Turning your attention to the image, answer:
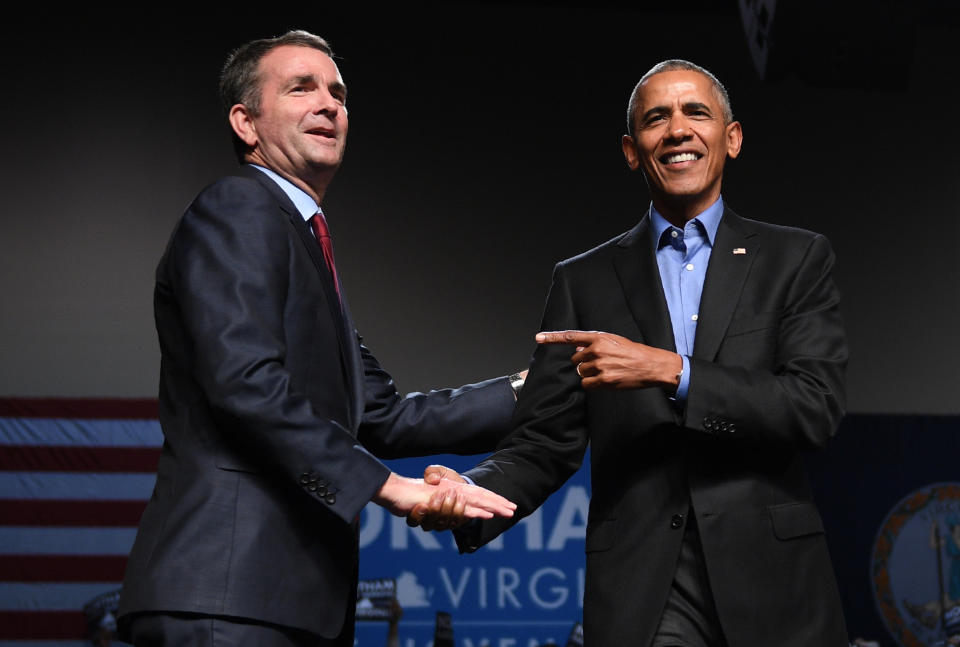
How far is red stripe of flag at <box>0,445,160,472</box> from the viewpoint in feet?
17.4

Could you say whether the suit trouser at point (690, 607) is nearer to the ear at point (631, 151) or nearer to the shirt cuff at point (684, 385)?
the shirt cuff at point (684, 385)

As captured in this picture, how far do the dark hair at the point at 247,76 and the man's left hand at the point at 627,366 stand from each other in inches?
32.0

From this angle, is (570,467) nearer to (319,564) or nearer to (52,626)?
(319,564)

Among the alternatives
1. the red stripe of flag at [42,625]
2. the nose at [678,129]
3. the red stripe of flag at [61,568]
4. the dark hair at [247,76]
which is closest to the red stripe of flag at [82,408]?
the red stripe of flag at [61,568]

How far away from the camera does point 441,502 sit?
197 cm

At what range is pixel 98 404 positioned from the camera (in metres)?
5.43

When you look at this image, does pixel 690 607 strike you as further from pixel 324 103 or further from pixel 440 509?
pixel 324 103

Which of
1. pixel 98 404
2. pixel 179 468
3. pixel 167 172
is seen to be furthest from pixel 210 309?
pixel 167 172

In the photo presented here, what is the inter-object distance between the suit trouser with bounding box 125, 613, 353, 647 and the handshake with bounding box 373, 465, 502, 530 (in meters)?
0.30

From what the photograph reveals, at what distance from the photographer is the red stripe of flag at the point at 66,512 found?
5.30 meters

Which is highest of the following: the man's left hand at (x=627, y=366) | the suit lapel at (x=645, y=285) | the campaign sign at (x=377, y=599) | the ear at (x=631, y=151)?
the ear at (x=631, y=151)

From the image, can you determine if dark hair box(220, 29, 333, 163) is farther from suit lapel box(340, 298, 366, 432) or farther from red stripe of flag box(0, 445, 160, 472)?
red stripe of flag box(0, 445, 160, 472)

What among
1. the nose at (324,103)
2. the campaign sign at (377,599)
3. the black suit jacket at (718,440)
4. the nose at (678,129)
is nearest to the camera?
the black suit jacket at (718,440)

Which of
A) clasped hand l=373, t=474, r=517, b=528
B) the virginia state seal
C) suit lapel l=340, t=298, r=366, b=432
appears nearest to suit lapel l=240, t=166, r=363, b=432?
suit lapel l=340, t=298, r=366, b=432
